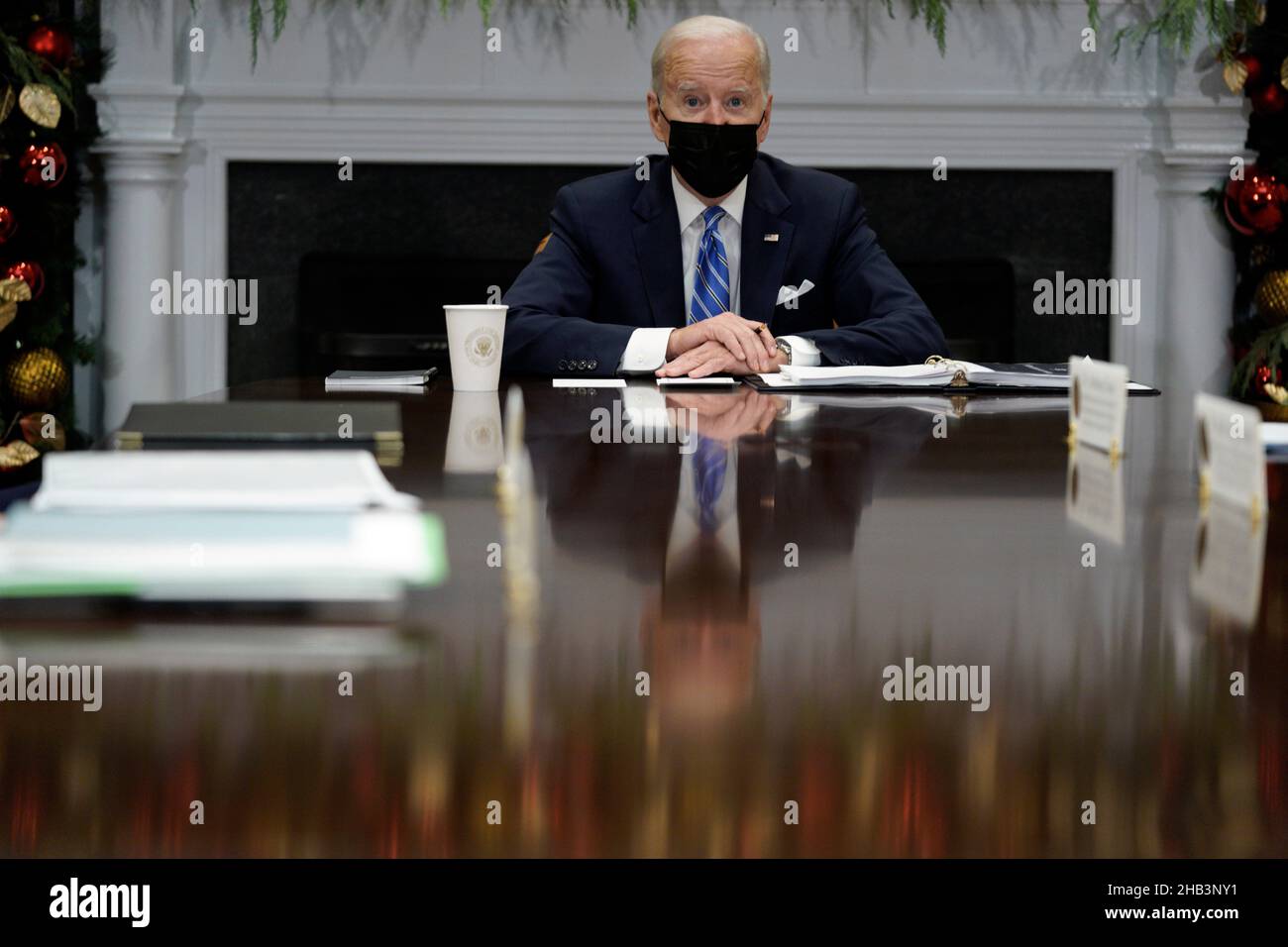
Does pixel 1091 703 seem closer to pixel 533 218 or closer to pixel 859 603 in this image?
pixel 859 603

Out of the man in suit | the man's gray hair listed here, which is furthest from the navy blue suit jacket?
the man's gray hair

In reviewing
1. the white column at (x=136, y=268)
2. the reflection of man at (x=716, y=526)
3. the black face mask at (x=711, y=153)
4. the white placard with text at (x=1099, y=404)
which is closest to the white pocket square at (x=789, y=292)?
the black face mask at (x=711, y=153)

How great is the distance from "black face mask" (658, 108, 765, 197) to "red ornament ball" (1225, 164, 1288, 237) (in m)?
1.55

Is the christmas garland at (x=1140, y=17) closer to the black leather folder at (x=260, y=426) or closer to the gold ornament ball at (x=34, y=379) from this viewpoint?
the gold ornament ball at (x=34, y=379)

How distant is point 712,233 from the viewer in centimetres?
220

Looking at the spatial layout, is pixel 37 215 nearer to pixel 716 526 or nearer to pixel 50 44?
pixel 50 44

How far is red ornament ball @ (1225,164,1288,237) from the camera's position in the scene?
322 centimetres

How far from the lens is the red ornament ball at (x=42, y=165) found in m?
3.04

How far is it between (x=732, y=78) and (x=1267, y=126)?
1.70 meters

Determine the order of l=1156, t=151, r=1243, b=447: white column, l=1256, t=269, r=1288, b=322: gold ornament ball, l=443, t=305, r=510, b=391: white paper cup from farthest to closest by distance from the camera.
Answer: l=1156, t=151, r=1243, b=447: white column < l=1256, t=269, r=1288, b=322: gold ornament ball < l=443, t=305, r=510, b=391: white paper cup

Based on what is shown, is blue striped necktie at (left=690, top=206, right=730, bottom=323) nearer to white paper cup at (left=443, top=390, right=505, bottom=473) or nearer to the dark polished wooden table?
white paper cup at (left=443, top=390, right=505, bottom=473)

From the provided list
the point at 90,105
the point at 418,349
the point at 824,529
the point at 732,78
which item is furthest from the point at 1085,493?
the point at 90,105

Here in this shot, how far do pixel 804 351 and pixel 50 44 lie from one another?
2013 millimetres

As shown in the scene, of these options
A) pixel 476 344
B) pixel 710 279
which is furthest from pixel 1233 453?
pixel 710 279
